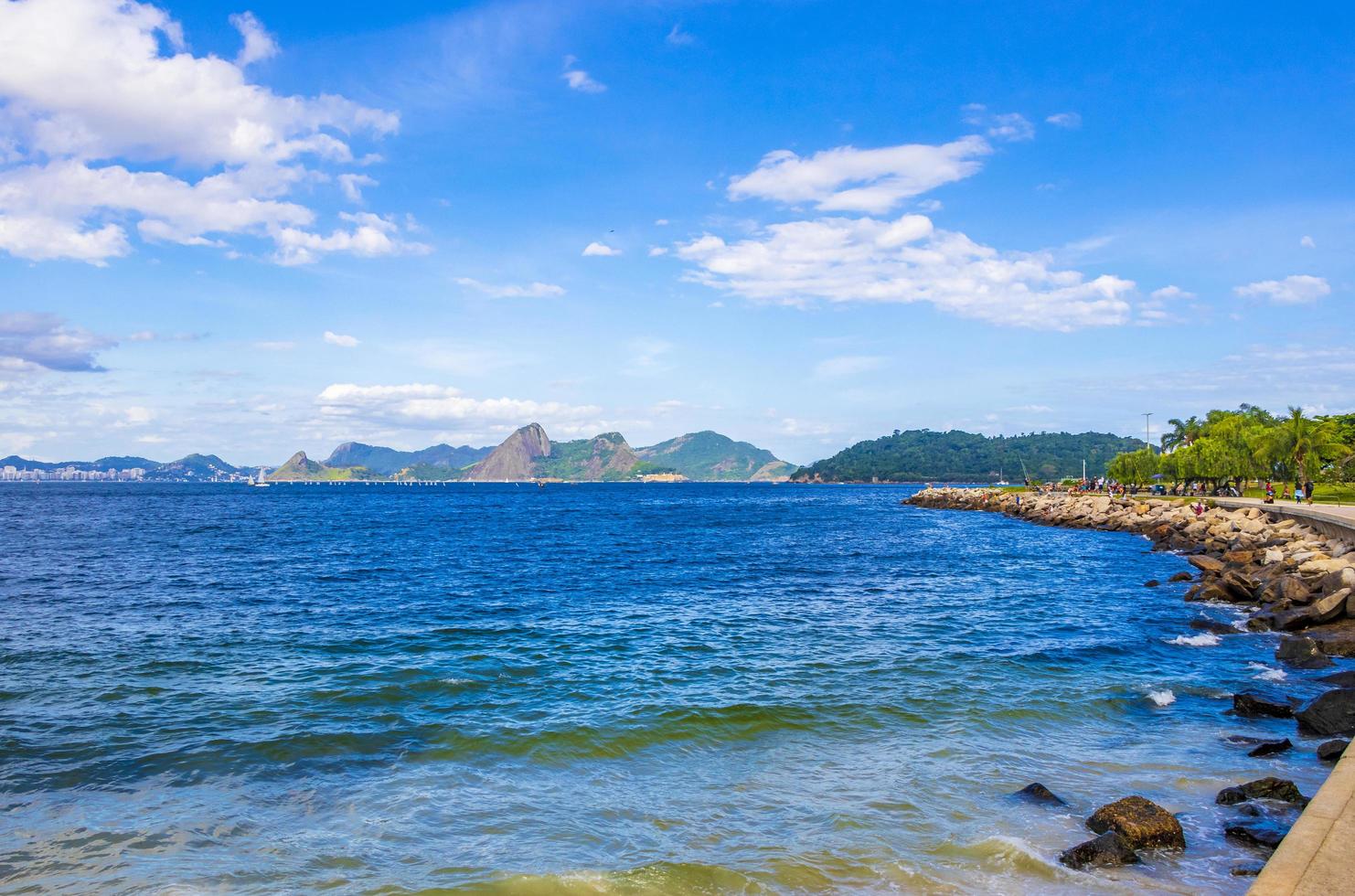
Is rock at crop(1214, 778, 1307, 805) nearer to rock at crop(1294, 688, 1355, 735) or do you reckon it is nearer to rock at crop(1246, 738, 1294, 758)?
rock at crop(1246, 738, 1294, 758)

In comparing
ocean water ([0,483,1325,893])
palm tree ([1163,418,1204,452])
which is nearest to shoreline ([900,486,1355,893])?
ocean water ([0,483,1325,893])

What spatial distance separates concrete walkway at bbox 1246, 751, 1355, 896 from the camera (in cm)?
594

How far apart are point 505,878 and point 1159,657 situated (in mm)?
17316

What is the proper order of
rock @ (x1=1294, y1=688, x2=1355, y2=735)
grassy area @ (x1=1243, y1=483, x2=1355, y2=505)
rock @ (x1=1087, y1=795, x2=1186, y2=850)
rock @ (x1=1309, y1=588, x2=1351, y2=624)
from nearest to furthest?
rock @ (x1=1087, y1=795, x2=1186, y2=850) < rock @ (x1=1294, y1=688, x2=1355, y2=735) < rock @ (x1=1309, y1=588, x2=1351, y2=624) < grassy area @ (x1=1243, y1=483, x2=1355, y2=505)

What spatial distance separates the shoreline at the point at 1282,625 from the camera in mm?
7227

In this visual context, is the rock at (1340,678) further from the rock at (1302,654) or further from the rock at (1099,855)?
the rock at (1099,855)

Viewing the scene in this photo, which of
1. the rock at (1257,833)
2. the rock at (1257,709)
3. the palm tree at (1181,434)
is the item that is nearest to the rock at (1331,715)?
the rock at (1257,709)

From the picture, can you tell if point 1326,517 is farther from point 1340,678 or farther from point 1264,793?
point 1264,793

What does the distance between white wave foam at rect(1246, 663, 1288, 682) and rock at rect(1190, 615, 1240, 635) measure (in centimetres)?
439

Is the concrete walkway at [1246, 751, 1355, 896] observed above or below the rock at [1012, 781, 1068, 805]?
above

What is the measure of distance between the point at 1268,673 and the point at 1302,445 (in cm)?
6617

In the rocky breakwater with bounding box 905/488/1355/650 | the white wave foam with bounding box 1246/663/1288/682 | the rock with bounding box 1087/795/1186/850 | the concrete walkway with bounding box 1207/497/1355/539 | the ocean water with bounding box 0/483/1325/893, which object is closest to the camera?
the ocean water with bounding box 0/483/1325/893

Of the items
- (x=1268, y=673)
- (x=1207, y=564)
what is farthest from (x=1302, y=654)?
(x=1207, y=564)

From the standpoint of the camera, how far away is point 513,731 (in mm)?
13734
